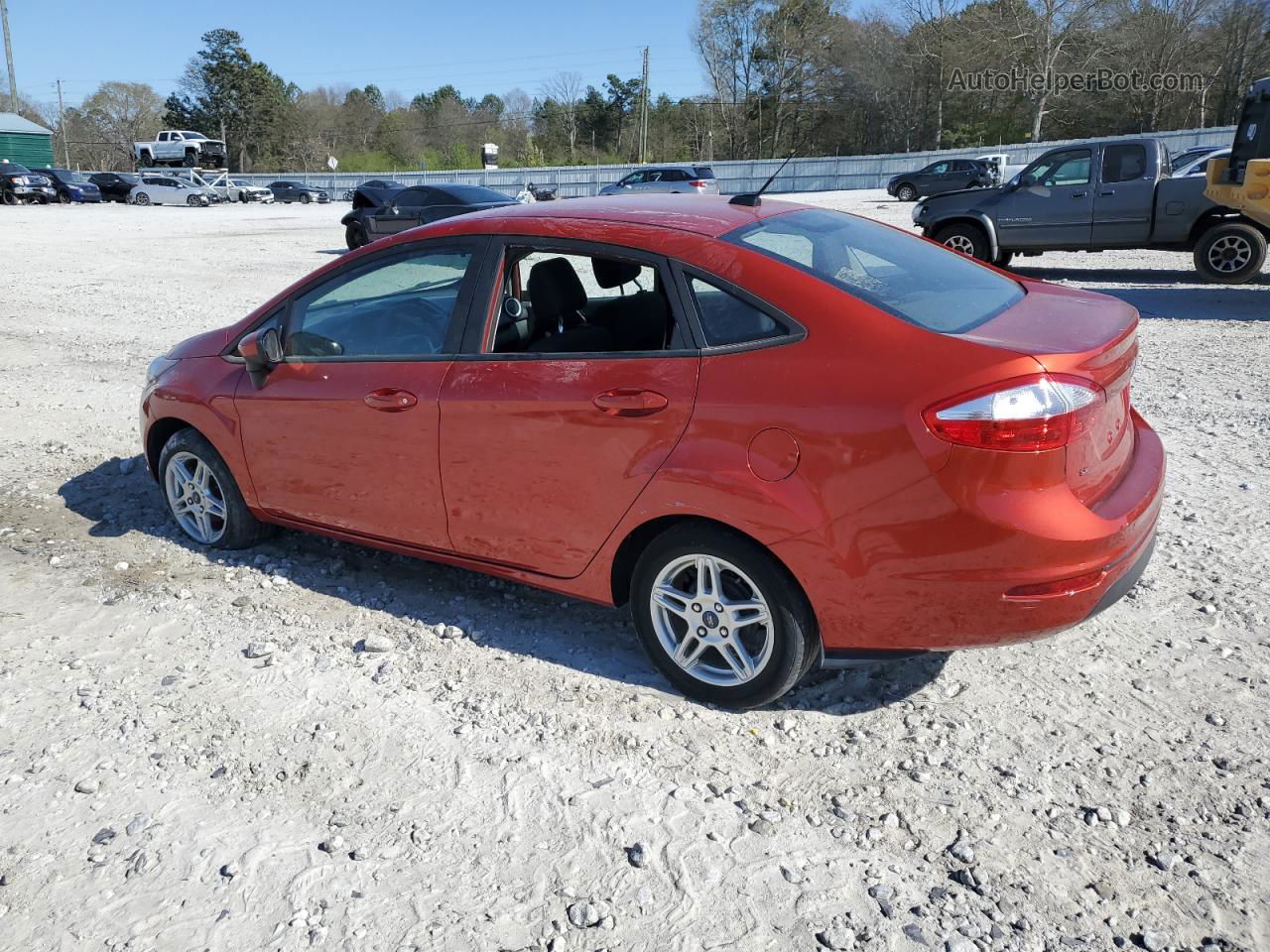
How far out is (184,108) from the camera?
3364 inches

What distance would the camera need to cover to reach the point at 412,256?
4.04 metres

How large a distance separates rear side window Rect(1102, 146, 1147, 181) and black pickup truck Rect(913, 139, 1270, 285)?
1 centimetres

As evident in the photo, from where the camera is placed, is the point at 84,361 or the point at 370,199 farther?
the point at 370,199

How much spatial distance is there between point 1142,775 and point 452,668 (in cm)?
236

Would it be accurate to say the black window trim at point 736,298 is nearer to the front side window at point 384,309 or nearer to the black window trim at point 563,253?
the black window trim at point 563,253

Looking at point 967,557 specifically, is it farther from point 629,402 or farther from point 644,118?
point 644,118

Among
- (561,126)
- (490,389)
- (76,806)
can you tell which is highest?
(561,126)

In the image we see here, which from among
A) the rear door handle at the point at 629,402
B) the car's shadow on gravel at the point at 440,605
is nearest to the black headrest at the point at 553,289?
Answer: the rear door handle at the point at 629,402

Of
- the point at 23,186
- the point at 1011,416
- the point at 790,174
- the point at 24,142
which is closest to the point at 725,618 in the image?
the point at 1011,416

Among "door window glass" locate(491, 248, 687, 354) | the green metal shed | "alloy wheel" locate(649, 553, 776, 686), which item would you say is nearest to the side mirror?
"door window glass" locate(491, 248, 687, 354)

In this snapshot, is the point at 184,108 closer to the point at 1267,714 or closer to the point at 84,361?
the point at 84,361

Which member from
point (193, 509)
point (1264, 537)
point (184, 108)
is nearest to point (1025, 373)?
point (1264, 537)

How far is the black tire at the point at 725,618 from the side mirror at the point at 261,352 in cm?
195

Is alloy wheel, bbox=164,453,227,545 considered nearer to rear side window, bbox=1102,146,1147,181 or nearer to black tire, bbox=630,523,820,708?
black tire, bbox=630,523,820,708
